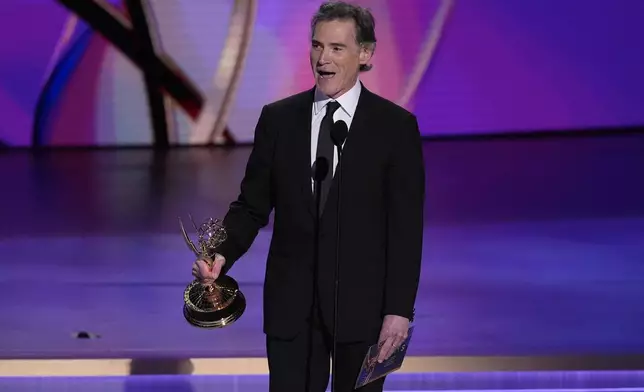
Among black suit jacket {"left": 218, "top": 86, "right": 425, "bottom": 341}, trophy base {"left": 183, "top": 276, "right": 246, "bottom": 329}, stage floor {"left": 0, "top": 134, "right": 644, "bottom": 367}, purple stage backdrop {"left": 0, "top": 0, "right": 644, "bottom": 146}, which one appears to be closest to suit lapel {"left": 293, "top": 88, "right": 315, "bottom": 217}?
black suit jacket {"left": 218, "top": 86, "right": 425, "bottom": 341}

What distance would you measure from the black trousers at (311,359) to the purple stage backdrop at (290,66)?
7.48 metres

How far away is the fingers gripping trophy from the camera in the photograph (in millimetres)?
1896

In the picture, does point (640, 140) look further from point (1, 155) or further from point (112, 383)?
point (112, 383)

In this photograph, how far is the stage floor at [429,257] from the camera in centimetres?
356

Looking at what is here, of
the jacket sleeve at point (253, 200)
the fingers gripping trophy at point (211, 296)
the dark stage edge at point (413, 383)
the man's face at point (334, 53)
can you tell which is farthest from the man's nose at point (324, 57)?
the dark stage edge at point (413, 383)

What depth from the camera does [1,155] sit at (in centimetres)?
964

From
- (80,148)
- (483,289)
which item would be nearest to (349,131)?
(483,289)

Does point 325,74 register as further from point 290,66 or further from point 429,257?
point 290,66

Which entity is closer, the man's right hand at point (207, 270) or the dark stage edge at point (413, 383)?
the man's right hand at point (207, 270)

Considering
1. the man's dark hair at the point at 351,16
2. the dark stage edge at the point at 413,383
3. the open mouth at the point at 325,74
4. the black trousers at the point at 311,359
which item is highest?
the man's dark hair at the point at 351,16

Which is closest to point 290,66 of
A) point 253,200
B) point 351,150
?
point 253,200

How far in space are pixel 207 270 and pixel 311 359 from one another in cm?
31

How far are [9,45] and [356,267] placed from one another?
8433 mm

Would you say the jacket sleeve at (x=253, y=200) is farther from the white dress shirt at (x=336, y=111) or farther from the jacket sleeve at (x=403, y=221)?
the jacket sleeve at (x=403, y=221)
